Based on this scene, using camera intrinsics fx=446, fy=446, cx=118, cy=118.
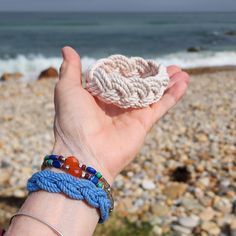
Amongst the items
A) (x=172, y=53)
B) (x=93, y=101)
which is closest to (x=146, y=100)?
(x=93, y=101)

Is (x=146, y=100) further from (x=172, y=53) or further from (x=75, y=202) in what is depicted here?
(x=172, y=53)

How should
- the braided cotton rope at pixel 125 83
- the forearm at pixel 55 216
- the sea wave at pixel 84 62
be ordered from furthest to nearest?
the sea wave at pixel 84 62 < the braided cotton rope at pixel 125 83 < the forearm at pixel 55 216

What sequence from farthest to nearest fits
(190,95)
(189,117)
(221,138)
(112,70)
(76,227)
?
1. (190,95)
2. (189,117)
3. (221,138)
4. (112,70)
5. (76,227)

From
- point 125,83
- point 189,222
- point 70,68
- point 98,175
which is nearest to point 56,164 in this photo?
point 98,175

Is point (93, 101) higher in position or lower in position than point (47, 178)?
higher

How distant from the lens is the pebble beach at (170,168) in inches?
131

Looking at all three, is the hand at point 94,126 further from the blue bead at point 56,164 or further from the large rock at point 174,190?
the large rock at point 174,190

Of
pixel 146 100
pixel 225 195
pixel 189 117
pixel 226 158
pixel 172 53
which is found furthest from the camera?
pixel 172 53

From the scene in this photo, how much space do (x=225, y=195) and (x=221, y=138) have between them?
5.24 feet

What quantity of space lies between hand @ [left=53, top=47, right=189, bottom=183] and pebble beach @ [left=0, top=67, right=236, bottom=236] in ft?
3.94

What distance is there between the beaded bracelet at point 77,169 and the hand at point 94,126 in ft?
0.25

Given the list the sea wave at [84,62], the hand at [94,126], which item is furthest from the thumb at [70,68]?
the sea wave at [84,62]

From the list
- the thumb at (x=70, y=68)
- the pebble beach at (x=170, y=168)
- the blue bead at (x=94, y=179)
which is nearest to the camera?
the blue bead at (x=94, y=179)

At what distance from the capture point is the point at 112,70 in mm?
2531
